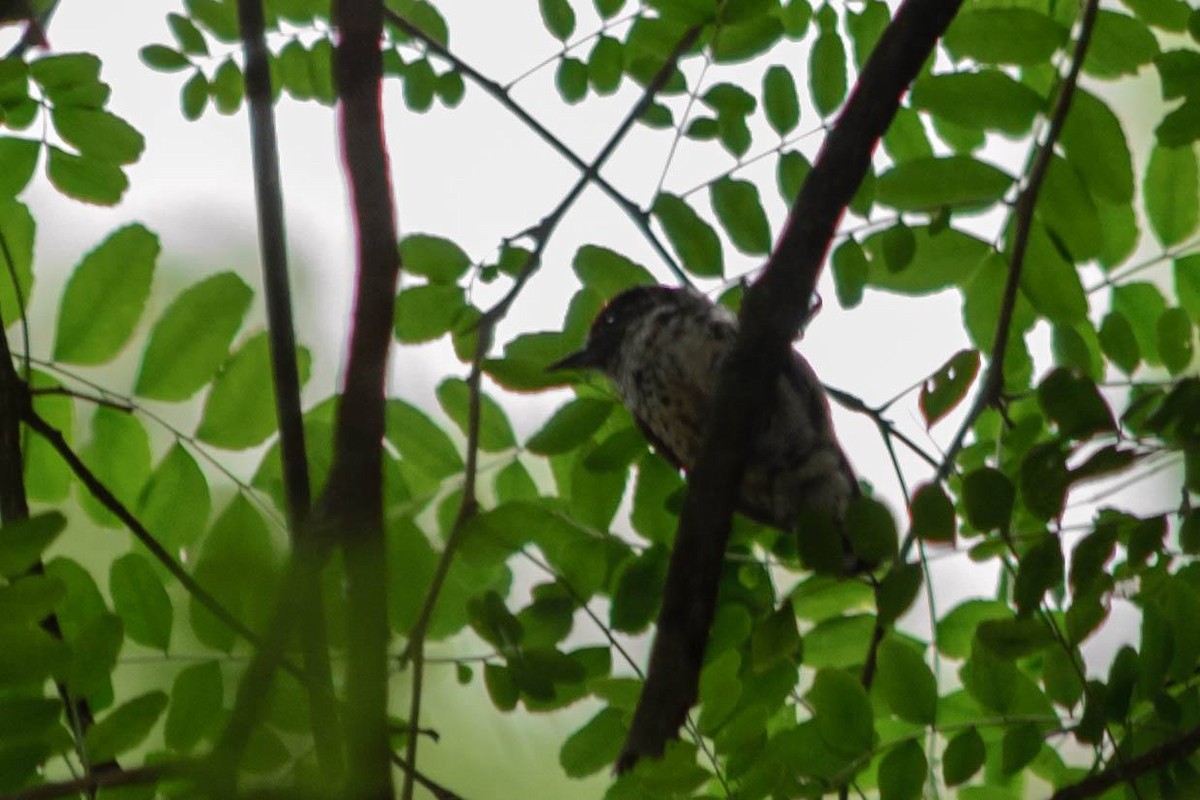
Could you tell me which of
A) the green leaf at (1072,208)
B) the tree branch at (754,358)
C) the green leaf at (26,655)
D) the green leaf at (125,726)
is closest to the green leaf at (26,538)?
the green leaf at (26,655)

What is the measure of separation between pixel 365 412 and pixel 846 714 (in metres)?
1.14

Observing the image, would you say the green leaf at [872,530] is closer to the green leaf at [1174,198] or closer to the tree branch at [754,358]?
the tree branch at [754,358]

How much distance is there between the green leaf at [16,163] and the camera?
108 inches

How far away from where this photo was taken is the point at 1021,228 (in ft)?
8.23

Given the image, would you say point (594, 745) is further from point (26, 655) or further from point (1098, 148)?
point (1098, 148)

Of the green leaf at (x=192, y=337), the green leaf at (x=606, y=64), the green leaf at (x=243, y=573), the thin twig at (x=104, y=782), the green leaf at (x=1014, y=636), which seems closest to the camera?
the green leaf at (x=243, y=573)

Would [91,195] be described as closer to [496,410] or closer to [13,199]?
[13,199]

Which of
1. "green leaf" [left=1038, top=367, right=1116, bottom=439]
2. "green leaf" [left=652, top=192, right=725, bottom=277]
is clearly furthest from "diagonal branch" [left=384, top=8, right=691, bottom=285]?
"green leaf" [left=1038, top=367, right=1116, bottom=439]

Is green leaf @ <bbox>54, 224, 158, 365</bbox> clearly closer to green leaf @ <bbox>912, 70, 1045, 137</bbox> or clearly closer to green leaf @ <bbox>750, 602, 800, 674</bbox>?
green leaf @ <bbox>750, 602, 800, 674</bbox>

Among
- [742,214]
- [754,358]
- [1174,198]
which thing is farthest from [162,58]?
[1174,198]

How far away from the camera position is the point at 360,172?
151 centimetres

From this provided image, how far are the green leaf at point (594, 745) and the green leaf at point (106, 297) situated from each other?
99cm

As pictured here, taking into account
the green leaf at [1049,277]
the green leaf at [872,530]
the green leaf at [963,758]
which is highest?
the green leaf at [1049,277]

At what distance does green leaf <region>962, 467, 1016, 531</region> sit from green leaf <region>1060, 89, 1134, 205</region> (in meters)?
0.68
